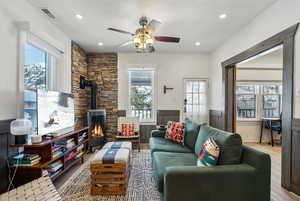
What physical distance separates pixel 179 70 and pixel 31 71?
3.79 m

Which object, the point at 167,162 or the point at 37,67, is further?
the point at 37,67

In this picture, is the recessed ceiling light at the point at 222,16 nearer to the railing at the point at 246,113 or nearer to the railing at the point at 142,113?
the railing at the point at 142,113

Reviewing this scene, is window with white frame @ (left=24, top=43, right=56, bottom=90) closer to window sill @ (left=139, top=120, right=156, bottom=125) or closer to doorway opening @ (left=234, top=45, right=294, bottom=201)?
window sill @ (left=139, top=120, right=156, bottom=125)

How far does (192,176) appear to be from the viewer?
1548 mm

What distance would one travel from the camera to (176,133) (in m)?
3.31

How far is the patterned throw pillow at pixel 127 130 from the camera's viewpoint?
455cm

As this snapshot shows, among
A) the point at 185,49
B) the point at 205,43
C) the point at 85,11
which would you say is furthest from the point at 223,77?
the point at 85,11

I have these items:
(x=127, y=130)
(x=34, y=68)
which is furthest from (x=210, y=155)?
(x=34, y=68)

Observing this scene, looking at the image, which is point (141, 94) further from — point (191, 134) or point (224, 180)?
point (224, 180)

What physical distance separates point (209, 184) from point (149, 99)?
3824 millimetres

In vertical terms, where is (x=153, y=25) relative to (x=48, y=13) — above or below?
below

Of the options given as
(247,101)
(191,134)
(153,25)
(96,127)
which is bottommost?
(96,127)

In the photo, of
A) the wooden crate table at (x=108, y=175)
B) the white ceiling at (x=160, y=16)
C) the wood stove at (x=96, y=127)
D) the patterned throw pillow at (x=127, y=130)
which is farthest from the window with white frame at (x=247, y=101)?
the wooden crate table at (x=108, y=175)

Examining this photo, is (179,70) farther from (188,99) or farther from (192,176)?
(192,176)
